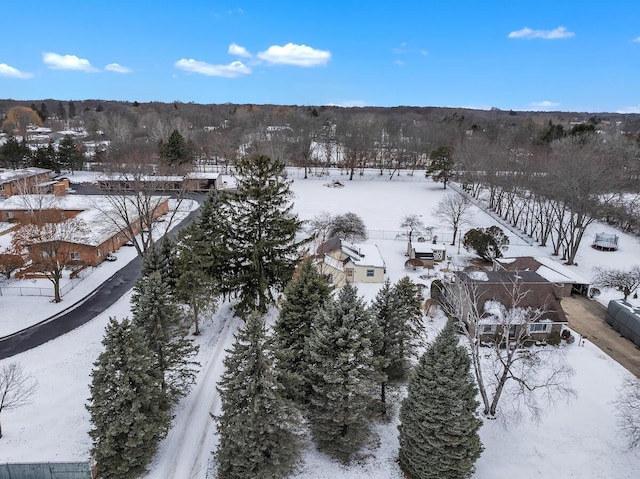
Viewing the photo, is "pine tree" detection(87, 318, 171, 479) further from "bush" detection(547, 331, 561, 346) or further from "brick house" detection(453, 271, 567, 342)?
"bush" detection(547, 331, 561, 346)

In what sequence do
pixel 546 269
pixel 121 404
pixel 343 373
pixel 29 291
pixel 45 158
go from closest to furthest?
1. pixel 121 404
2. pixel 343 373
3. pixel 29 291
4. pixel 546 269
5. pixel 45 158

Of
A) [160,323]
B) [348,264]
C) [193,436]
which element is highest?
[160,323]

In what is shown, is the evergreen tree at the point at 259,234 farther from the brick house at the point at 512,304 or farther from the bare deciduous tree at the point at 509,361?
the brick house at the point at 512,304

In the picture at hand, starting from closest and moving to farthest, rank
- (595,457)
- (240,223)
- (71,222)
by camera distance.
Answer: (595,457) < (240,223) < (71,222)

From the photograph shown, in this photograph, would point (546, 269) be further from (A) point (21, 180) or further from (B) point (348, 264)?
(A) point (21, 180)

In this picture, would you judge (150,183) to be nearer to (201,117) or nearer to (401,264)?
(401,264)

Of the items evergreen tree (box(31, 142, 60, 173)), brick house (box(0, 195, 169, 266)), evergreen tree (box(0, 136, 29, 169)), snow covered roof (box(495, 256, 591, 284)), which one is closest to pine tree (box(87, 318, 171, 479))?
brick house (box(0, 195, 169, 266))

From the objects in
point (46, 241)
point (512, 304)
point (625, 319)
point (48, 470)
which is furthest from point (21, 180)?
point (625, 319)

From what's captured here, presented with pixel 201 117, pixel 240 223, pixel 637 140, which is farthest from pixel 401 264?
pixel 201 117
